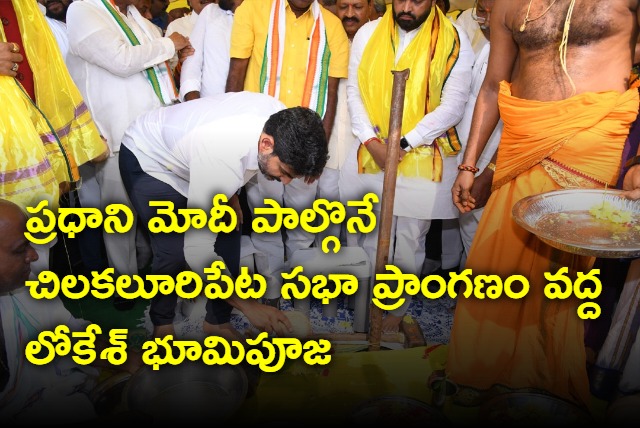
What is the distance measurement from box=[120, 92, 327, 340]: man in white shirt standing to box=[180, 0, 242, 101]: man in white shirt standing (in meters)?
0.78

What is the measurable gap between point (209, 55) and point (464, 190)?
1.67 metres

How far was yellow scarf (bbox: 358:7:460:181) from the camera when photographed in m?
2.70

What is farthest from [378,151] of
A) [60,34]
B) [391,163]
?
[60,34]

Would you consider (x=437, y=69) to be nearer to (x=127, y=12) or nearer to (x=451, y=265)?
(x=451, y=265)

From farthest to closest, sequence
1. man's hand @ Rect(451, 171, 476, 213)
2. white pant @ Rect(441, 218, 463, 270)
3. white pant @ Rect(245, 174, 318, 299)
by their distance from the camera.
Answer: white pant @ Rect(441, 218, 463, 270) → white pant @ Rect(245, 174, 318, 299) → man's hand @ Rect(451, 171, 476, 213)

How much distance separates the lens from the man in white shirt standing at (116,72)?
2670 mm

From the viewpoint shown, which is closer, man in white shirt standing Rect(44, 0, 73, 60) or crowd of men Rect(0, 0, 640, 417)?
crowd of men Rect(0, 0, 640, 417)

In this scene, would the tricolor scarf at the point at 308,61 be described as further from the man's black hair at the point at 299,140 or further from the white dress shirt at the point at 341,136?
the man's black hair at the point at 299,140

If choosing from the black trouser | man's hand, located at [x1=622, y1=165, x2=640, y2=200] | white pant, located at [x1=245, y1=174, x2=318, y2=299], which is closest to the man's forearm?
white pant, located at [x1=245, y1=174, x2=318, y2=299]

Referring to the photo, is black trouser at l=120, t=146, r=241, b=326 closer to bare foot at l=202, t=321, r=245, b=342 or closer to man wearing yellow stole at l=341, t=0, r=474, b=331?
bare foot at l=202, t=321, r=245, b=342

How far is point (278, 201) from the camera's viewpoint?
3.04m

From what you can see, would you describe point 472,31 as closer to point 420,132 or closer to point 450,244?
point 420,132

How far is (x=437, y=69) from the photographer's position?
2.70m

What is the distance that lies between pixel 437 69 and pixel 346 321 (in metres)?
1.34
